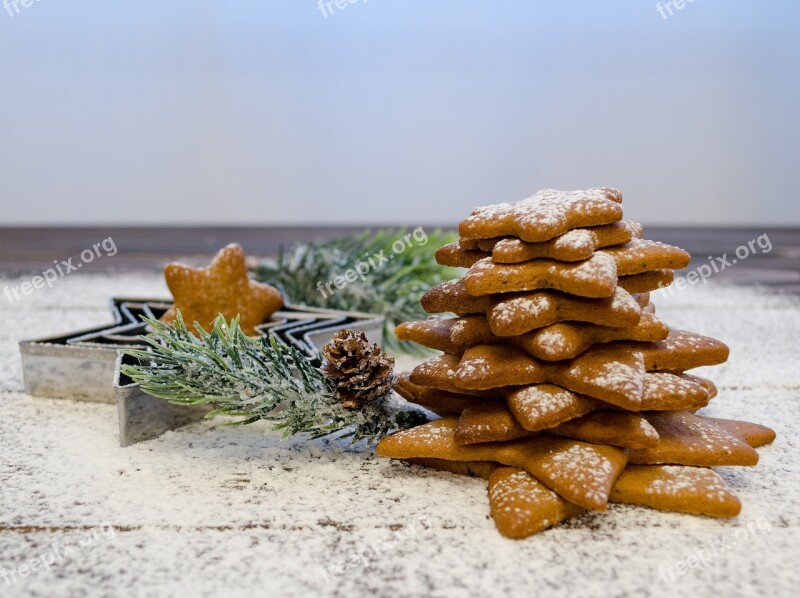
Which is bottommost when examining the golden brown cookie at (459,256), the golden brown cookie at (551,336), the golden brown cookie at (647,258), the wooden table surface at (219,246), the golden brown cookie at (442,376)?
the wooden table surface at (219,246)

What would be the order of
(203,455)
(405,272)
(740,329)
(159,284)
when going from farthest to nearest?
(159,284) → (740,329) → (405,272) → (203,455)

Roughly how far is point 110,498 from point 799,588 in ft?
2.29

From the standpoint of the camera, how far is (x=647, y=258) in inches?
33.7

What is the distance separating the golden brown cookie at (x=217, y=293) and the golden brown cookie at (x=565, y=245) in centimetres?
57

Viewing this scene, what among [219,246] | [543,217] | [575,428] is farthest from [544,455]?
[219,246]

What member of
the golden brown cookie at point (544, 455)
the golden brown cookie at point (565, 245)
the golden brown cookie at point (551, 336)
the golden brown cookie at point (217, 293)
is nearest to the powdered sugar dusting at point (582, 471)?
the golden brown cookie at point (544, 455)

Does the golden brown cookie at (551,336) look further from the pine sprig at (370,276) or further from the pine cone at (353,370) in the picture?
the pine sprig at (370,276)

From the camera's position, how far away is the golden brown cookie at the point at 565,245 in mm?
817

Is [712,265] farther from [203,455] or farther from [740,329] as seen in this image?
[203,455]

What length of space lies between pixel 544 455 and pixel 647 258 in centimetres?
25

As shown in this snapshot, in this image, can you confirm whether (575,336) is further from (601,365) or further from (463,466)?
(463,466)

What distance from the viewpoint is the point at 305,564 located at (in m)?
0.70

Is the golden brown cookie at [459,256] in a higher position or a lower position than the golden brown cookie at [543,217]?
lower

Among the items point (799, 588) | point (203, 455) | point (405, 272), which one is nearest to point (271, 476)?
point (203, 455)
